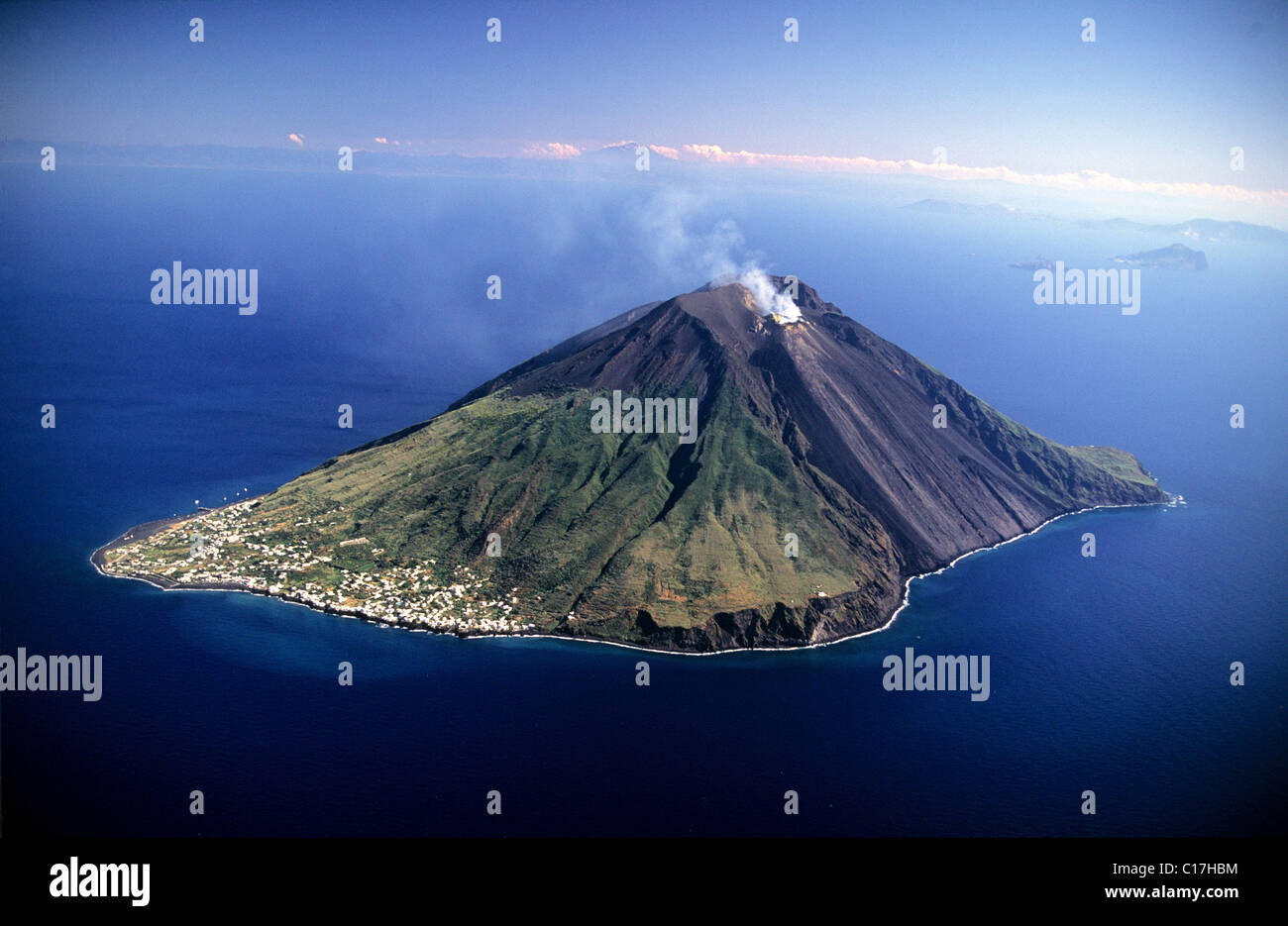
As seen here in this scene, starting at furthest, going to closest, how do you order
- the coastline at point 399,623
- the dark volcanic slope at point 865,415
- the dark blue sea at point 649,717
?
the dark volcanic slope at point 865,415, the coastline at point 399,623, the dark blue sea at point 649,717

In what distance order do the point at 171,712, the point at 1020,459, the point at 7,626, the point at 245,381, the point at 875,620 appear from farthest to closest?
1. the point at 245,381
2. the point at 1020,459
3. the point at 875,620
4. the point at 7,626
5. the point at 171,712

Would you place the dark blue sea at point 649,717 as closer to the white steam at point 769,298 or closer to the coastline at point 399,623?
the coastline at point 399,623

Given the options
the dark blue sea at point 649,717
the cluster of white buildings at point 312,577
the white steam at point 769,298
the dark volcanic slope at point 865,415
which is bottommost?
the dark blue sea at point 649,717

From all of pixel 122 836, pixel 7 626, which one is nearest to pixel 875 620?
pixel 122 836

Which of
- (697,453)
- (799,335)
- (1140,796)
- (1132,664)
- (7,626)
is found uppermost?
(799,335)

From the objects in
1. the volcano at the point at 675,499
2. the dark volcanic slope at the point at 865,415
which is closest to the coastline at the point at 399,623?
the volcano at the point at 675,499

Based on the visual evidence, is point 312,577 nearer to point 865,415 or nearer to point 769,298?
point 865,415

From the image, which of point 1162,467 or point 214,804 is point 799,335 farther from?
point 214,804

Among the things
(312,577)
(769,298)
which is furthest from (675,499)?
(769,298)

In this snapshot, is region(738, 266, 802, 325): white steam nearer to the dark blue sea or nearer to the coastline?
the coastline
